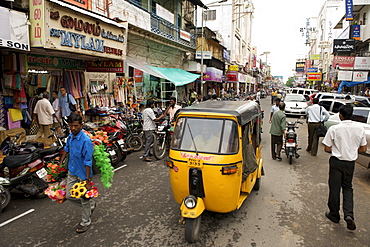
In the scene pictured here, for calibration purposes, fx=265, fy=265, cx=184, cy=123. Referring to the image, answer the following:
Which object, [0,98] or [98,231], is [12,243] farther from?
[0,98]

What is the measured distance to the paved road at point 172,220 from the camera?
12.8ft

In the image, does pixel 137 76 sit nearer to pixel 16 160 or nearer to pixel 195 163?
pixel 16 160

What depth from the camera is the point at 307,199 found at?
5359 millimetres

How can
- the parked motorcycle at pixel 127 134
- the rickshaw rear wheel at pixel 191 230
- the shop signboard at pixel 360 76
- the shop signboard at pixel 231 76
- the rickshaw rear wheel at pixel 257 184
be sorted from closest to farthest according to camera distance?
the rickshaw rear wheel at pixel 191 230 → the rickshaw rear wheel at pixel 257 184 → the parked motorcycle at pixel 127 134 → the shop signboard at pixel 360 76 → the shop signboard at pixel 231 76

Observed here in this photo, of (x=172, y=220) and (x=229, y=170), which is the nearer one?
(x=229, y=170)

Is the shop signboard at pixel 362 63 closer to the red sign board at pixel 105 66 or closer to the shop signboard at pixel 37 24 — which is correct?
the red sign board at pixel 105 66

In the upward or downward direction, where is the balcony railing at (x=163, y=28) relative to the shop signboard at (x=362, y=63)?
upward

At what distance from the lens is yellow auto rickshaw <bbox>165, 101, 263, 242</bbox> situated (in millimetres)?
3793

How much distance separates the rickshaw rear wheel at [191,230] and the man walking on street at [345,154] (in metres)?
2.34

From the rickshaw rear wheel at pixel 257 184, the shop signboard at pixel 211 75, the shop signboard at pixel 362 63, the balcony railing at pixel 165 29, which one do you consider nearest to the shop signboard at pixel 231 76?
the shop signboard at pixel 211 75

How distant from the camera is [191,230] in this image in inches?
143

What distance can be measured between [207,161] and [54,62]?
8.18m

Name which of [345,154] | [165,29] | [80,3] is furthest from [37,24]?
[165,29]

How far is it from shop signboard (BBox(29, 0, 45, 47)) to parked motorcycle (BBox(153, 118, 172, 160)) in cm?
417
